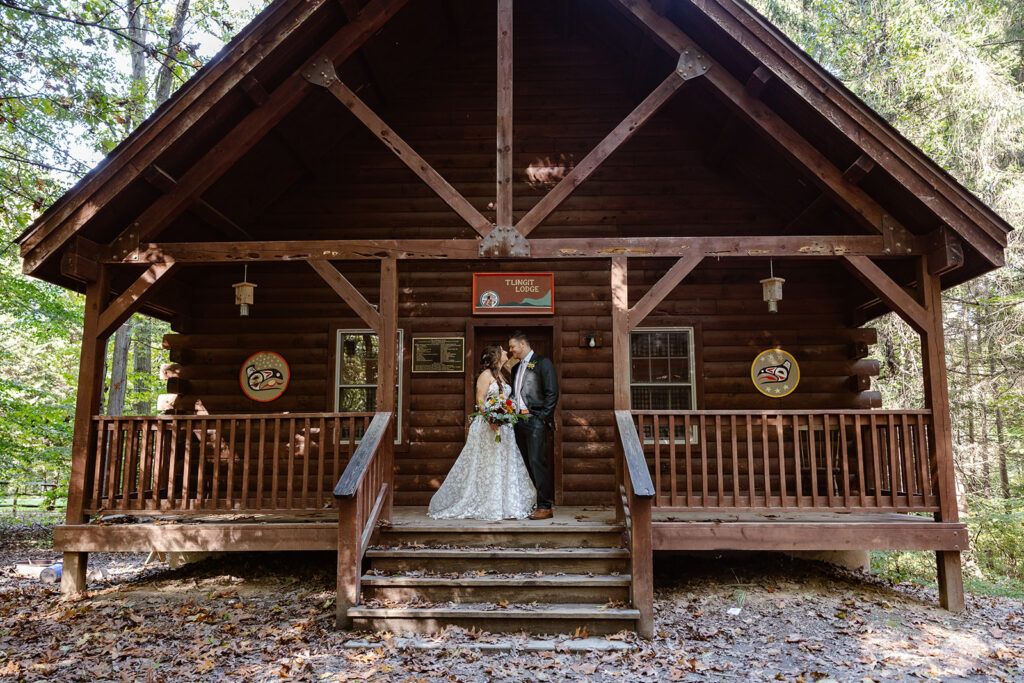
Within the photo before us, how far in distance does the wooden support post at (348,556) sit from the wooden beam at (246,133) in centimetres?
386

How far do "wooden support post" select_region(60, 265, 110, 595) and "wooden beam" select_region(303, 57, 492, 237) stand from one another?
316 centimetres

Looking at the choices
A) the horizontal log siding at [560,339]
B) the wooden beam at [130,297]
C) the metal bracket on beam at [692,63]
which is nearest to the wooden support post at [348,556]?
the horizontal log siding at [560,339]

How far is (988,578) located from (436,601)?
11106mm

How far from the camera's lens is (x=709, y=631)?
18.8ft

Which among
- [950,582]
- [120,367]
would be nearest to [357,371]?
[950,582]

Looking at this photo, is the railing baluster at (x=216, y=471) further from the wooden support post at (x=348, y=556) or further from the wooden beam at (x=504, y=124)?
the wooden beam at (x=504, y=124)

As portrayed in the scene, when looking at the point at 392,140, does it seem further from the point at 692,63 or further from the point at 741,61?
the point at 741,61

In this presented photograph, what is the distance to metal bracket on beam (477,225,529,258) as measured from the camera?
6.93 meters

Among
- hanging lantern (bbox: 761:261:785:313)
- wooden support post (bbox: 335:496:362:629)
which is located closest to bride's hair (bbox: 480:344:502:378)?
wooden support post (bbox: 335:496:362:629)

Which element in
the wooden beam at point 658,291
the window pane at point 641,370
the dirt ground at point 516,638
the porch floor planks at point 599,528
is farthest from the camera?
the window pane at point 641,370

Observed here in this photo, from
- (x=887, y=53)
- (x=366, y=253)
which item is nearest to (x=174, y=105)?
(x=366, y=253)

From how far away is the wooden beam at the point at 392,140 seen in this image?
6914mm

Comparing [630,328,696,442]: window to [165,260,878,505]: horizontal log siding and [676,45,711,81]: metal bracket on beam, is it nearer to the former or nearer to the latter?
[165,260,878,505]: horizontal log siding

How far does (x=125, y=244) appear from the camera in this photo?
7.14m
